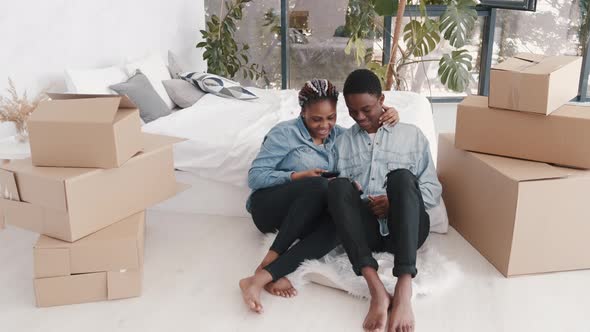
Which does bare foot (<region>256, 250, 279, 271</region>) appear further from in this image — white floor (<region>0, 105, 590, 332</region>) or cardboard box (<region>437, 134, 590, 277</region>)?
cardboard box (<region>437, 134, 590, 277</region>)

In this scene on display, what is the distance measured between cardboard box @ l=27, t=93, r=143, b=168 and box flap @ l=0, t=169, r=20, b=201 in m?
0.11

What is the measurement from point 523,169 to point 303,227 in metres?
0.88

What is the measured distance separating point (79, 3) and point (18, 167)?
1564mm

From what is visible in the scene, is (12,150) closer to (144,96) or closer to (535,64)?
(144,96)

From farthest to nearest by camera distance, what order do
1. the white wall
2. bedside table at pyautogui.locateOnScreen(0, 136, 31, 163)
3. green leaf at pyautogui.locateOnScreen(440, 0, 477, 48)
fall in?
green leaf at pyautogui.locateOnScreen(440, 0, 477, 48), the white wall, bedside table at pyautogui.locateOnScreen(0, 136, 31, 163)

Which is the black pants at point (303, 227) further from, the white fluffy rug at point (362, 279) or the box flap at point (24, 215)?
the box flap at point (24, 215)

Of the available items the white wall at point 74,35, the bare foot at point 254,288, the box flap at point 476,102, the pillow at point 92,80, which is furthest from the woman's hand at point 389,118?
the white wall at point 74,35

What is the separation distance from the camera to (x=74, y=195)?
6.40ft

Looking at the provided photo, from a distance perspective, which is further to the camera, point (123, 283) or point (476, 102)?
point (476, 102)

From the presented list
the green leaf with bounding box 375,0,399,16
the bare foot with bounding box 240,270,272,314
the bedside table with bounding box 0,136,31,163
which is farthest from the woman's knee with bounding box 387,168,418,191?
the green leaf with bounding box 375,0,399,16

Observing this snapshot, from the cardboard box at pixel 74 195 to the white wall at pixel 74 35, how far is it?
35.5 inches

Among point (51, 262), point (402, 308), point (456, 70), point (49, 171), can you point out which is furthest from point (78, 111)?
point (456, 70)

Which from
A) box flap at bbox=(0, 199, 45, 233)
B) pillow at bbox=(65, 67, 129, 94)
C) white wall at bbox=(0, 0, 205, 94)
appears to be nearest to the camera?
box flap at bbox=(0, 199, 45, 233)

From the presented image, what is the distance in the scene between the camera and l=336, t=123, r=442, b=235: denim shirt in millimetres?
2291
